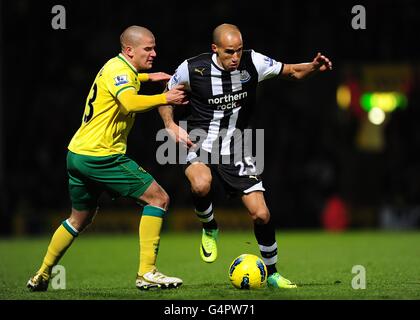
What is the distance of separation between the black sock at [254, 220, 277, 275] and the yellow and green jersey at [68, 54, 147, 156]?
4.46 ft

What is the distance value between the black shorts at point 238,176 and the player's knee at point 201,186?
0.48 ft

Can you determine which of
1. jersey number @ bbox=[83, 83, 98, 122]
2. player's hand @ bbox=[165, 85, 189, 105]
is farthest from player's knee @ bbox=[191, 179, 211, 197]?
jersey number @ bbox=[83, 83, 98, 122]

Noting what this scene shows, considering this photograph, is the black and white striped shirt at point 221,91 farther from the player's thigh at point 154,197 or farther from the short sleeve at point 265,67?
the player's thigh at point 154,197

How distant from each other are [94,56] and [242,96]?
495 inches

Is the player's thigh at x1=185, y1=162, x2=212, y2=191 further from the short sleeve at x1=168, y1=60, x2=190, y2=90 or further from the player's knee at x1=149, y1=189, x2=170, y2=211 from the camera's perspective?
the short sleeve at x1=168, y1=60, x2=190, y2=90

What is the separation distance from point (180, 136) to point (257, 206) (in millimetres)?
877

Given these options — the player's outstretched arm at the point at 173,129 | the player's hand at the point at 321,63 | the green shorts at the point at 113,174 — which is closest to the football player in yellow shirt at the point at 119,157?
the green shorts at the point at 113,174

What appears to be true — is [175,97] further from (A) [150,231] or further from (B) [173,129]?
(A) [150,231]

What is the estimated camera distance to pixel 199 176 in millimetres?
7723

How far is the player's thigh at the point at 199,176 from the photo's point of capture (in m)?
7.72

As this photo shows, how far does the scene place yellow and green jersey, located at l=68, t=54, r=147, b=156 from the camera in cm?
723

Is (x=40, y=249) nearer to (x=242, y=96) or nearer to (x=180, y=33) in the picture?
(x=242, y=96)

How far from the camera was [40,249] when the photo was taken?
13141mm
